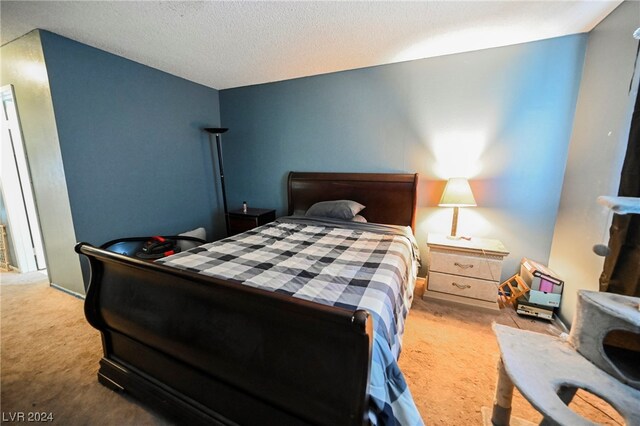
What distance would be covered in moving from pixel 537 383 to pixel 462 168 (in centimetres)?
201

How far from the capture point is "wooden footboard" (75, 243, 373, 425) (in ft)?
2.70

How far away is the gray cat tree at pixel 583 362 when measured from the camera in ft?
2.78

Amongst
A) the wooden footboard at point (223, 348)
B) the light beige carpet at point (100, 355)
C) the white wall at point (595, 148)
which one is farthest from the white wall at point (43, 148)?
the white wall at point (595, 148)

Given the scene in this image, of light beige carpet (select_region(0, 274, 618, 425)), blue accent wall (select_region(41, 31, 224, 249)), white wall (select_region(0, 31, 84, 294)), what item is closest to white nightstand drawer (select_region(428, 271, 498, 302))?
light beige carpet (select_region(0, 274, 618, 425))

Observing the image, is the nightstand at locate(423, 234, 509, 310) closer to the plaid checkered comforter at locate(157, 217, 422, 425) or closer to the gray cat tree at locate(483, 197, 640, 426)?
the plaid checkered comforter at locate(157, 217, 422, 425)

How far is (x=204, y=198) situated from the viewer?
3.54 m

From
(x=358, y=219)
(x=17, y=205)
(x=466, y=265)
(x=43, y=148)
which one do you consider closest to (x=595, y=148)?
(x=466, y=265)

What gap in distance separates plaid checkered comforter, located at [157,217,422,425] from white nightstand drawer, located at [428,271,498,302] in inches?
12.8

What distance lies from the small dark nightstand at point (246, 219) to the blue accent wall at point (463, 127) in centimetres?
74

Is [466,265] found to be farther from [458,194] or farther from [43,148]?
[43,148]

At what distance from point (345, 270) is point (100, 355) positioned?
6.01ft

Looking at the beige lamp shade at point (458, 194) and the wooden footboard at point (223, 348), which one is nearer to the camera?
the wooden footboard at point (223, 348)

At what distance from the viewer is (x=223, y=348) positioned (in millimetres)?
1032

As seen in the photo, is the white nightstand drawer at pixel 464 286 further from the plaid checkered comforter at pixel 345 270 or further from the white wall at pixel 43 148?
the white wall at pixel 43 148
